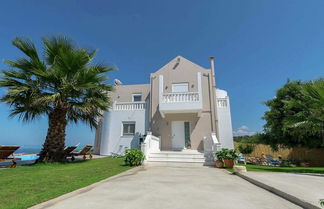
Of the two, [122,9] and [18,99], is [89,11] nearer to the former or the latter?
[122,9]

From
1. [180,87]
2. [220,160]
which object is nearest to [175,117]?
[180,87]

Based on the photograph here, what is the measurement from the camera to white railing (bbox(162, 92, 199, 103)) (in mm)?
12188

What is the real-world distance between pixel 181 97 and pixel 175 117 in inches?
84.7

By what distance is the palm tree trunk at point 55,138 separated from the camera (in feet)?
27.8

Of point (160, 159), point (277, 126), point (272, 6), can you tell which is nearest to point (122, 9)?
point (272, 6)

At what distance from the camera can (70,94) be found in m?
8.84

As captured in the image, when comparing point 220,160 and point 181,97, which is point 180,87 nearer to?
point 181,97

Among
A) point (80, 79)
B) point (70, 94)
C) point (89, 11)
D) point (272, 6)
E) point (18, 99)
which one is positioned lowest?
point (18, 99)

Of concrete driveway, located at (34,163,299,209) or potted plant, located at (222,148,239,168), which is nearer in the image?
concrete driveway, located at (34,163,299,209)

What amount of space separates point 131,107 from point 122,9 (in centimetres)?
904

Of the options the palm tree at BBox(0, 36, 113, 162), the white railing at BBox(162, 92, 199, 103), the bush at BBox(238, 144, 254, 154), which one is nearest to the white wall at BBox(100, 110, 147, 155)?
the white railing at BBox(162, 92, 199, 103)

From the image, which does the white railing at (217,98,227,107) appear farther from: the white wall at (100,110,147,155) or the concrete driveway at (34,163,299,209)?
the concrete driveway at (34,163,299,209)

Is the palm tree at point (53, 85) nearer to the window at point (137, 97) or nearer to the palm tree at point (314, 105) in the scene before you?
the window at point (137, 97)

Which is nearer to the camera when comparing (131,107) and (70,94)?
(70,94)
